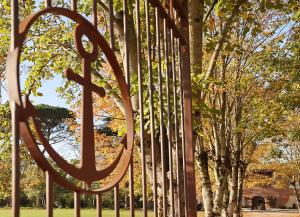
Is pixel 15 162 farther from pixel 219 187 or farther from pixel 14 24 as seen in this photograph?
pixel 219 187

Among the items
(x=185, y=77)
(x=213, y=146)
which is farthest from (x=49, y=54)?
(x=213, y=146)

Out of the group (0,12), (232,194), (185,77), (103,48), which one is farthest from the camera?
(232,194)

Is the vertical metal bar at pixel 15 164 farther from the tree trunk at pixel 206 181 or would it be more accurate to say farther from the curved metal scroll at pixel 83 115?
the tree trunk at pixel 206 181

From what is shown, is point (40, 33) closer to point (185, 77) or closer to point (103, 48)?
point (185, 77)

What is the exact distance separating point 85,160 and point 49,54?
713 cm

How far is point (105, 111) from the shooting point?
49.1ft

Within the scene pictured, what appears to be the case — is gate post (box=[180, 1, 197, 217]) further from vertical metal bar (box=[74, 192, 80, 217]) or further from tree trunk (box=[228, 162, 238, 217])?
tree trunk (box=[228, 162, 238, 217])

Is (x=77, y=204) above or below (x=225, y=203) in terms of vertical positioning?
above

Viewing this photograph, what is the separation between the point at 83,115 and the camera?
1.58 meters

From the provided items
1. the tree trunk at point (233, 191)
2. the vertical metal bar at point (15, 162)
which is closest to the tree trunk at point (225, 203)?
the tree trunk at point (233, 191)

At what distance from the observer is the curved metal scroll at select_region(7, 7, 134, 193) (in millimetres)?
1260

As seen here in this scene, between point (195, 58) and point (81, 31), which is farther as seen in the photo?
point (195, 58)

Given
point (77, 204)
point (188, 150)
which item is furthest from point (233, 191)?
point (77, 204)

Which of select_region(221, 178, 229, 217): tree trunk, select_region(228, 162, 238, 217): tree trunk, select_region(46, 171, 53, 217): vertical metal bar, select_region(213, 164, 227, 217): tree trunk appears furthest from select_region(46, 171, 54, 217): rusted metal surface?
select_region(228, 162, 238, 217): tree trunk
